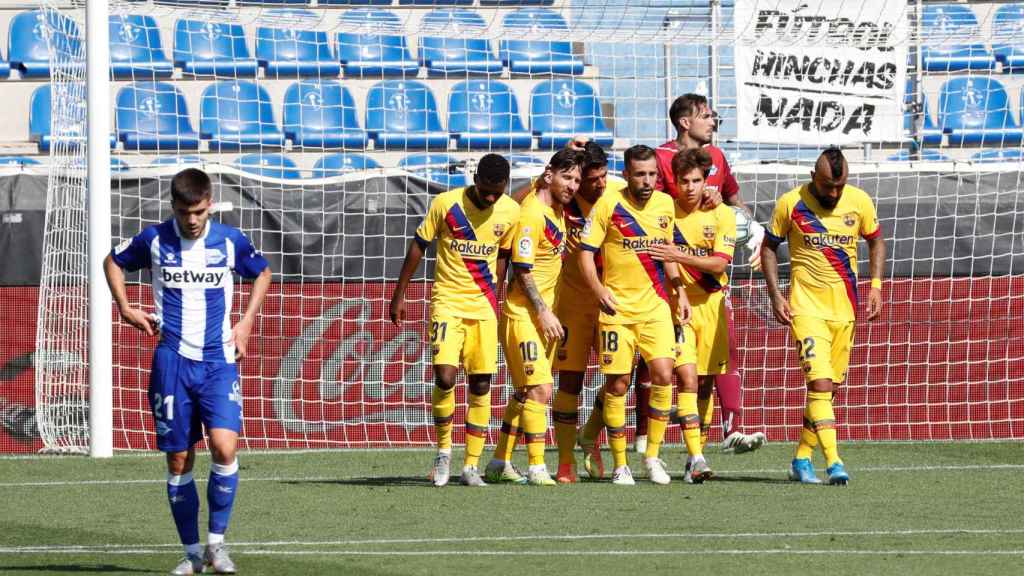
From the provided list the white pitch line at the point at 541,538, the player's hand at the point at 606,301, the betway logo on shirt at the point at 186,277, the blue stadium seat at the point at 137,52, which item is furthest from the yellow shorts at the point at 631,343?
the blue stadium seat at the point at 137,52

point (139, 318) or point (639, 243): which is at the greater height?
point (639, 243)

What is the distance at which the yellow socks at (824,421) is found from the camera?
8.88 m

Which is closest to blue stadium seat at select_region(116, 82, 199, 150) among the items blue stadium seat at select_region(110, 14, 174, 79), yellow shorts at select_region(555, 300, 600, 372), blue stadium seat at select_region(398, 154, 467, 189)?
blue stadium seat at select_region(110, 14, 174, 79)

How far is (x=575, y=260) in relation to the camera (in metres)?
9.48

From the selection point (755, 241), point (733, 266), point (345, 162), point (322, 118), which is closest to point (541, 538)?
point (755, 241)

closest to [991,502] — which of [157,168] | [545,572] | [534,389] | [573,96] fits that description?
[534,389]

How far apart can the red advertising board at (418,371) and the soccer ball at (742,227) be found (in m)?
1.97

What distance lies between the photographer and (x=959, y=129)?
1717cm

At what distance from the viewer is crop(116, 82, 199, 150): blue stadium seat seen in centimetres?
1616

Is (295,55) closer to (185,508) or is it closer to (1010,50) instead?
(1010,50)

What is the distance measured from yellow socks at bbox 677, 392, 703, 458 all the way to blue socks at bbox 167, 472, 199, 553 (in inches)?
145

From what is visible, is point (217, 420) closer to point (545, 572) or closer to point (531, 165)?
Result: point (545, 572)

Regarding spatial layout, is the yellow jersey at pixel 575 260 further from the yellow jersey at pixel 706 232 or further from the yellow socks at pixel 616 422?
the yellow socks at pixel 616 422

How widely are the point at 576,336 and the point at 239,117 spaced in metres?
8.64
